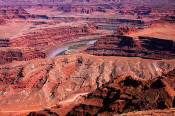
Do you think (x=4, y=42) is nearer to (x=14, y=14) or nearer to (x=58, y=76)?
(x=58, y=76)

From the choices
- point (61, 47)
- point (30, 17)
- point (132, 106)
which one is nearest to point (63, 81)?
point (132, 106)

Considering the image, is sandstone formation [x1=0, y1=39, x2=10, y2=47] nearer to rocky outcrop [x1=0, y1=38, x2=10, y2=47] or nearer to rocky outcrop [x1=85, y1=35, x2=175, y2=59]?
rocky outcrop [x1=0, y1=38, x2=10, y2=47]

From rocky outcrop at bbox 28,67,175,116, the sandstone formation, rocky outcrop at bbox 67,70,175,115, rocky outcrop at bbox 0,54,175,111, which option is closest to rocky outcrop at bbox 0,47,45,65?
rocky outcrop at bbox 0,54,175,111

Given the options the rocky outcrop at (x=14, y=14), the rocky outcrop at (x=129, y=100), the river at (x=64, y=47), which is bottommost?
the river at (x=64, y=47)

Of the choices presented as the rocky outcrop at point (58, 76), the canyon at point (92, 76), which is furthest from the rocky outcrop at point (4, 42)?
the rocky outcrop at point (58, 76)

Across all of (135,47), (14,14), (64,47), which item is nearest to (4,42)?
(64,47)

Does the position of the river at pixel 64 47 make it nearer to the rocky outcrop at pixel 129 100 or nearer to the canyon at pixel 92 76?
the canyon at pixel 92 76
